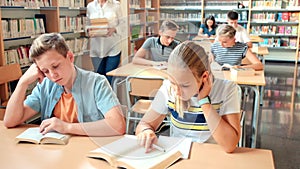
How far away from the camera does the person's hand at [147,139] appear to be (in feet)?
3.53

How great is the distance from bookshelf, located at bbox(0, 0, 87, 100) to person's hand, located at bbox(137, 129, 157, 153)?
6.19 feet

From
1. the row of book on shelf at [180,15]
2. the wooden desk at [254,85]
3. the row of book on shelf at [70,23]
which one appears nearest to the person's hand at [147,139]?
the row of book on shelf at [180,15]

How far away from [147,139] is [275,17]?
22.4ft

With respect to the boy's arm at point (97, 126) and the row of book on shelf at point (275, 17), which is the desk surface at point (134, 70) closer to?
the boy's arm at point (97, 126)

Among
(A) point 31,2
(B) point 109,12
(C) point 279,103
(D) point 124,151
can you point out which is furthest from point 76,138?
(C) point 279,103

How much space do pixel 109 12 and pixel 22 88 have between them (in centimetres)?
51

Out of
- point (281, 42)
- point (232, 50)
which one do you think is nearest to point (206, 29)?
point (232, 50)

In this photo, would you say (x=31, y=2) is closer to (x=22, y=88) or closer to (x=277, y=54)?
(x=22, y=88)

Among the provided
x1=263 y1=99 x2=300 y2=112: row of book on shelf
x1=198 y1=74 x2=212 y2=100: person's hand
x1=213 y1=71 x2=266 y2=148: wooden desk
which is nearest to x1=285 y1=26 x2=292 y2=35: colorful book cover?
x1=263 y1=99 x2=300 y2=112: row of book on shelf

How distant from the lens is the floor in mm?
2598

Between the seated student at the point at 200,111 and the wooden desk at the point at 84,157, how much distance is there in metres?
0.06

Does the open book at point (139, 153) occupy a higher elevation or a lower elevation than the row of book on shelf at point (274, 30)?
lower

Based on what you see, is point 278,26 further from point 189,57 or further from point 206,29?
point 189,57

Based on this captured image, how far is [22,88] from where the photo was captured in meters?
1.42
